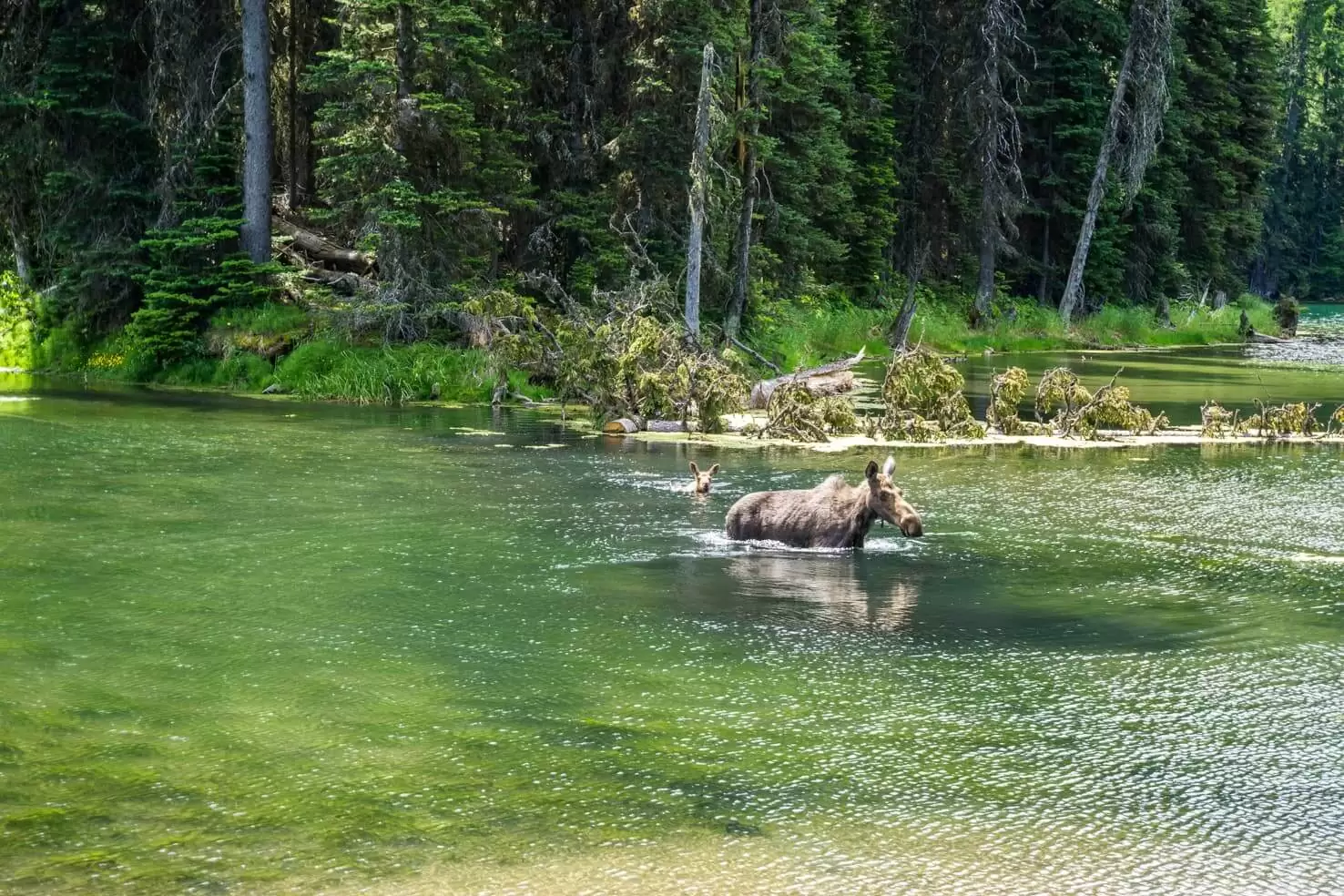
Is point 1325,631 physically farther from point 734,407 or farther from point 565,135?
point 565,135

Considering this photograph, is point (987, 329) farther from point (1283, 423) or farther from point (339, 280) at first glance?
point (1283, 423)

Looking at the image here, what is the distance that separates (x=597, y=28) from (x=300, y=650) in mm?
22569

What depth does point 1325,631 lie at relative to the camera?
9.43 metres

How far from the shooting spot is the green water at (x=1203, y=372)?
26906 millimetres

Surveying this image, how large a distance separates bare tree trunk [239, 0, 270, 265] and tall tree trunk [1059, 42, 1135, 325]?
28.0 metres

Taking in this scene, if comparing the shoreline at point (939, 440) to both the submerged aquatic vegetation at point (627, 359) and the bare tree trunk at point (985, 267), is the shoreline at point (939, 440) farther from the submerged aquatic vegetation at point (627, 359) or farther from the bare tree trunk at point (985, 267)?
the bare tree trunk at point (985, 267)

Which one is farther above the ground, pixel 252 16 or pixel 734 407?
pixel 252 16

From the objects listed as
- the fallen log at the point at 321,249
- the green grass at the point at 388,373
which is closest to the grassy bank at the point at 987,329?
the green grass at the point at 388,373

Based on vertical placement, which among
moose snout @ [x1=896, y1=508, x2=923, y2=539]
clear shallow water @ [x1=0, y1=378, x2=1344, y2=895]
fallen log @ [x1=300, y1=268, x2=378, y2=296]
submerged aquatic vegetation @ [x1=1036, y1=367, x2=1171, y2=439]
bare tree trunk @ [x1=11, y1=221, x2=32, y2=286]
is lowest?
clear shallow water @ [x1=0, y1=378, x2=1344, y2=895]

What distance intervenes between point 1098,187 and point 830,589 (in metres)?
38.8

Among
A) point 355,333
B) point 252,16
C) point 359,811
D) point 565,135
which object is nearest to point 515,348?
point 355,333

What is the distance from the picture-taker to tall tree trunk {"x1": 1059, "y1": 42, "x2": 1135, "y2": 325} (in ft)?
149

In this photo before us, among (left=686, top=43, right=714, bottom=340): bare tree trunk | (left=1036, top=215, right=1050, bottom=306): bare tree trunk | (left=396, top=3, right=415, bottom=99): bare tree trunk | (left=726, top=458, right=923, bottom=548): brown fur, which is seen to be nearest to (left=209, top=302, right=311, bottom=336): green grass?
(left=396, top=3, right=415, bottom=99): bare tree trunk

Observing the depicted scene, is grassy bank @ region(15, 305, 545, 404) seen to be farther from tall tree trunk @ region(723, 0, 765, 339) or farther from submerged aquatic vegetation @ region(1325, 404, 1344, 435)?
submerged aquatic vegetation @ region(1325, 404, 1344, 435)
